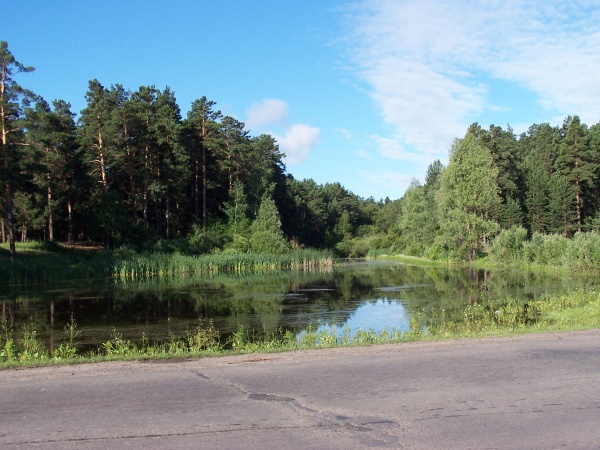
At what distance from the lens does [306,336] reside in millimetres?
14414

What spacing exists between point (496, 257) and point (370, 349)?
143ft

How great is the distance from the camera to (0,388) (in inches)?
300

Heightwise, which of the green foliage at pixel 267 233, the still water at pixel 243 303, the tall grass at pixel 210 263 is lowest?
the still water at pixel 243 303

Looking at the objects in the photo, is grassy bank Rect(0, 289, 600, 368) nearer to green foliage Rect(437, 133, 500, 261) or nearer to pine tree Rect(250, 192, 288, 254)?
green foliage Rect(437, 133, 500, 261)

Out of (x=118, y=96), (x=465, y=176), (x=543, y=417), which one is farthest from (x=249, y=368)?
(x=118, y=96)

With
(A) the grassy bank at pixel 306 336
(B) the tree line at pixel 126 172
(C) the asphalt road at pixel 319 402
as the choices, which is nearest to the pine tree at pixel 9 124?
(B) the tree line at pixel 126 172

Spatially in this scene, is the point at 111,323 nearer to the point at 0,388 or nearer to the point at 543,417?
the point at 0,388

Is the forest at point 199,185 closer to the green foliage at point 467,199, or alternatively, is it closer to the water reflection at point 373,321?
the green foliage at point 467,199

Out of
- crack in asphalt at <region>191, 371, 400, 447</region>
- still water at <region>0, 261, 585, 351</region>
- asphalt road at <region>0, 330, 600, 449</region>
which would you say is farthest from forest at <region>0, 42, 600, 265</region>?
crack in asphalt at <region>191, 371, 400, 447</region>

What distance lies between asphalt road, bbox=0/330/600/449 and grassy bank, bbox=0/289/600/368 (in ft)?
5.91

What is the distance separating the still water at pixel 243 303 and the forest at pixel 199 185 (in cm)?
1109

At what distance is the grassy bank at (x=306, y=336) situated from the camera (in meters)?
11.1

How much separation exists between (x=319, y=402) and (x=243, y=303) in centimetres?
1934

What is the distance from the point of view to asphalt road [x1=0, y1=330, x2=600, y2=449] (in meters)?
5.49
